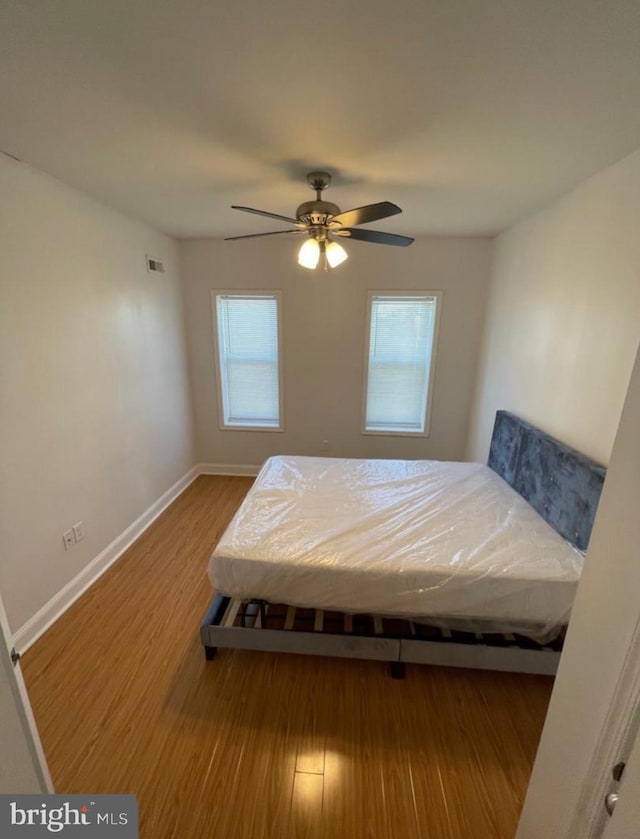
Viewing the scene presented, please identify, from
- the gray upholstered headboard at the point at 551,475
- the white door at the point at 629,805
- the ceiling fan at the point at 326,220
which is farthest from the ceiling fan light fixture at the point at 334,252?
the white door at the point at 629,805

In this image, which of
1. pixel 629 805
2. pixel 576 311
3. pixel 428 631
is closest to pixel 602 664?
pixel 629 805

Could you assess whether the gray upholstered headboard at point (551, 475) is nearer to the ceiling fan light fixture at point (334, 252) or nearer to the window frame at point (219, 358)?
the ceiling fan light fixture at point (334, 252)

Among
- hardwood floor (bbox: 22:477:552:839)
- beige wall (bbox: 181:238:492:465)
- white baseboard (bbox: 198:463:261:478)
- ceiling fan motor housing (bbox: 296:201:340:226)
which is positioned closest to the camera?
hardwood floor (bbox: 22:477:552:839)

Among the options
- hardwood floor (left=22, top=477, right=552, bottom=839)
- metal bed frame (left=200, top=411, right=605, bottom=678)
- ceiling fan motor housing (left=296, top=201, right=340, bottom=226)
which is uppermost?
ceiling fan motor housing (left=296, top=201, right=340, bottom=226)

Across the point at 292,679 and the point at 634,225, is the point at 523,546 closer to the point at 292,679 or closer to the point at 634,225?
the point at 292,679

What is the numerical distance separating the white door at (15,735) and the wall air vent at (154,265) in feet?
9.61

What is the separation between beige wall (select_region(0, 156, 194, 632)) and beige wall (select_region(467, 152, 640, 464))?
3.07 meters

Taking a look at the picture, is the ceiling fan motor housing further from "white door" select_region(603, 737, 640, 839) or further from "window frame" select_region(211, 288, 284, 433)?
"white door" select_region(603, 737, 640, 839)

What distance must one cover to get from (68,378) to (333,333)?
2.36 m

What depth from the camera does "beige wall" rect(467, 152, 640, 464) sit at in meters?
1.71

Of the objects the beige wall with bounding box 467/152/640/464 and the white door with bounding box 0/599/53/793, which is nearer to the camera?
the white door with bounding box 0/599/53/793

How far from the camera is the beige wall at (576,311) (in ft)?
5.61

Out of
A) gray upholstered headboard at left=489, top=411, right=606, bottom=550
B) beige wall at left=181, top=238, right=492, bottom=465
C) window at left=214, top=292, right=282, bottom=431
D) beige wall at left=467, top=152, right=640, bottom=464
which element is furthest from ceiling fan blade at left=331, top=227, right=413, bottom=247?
window at left=214, top=292, right=282, bottom=431

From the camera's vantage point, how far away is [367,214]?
1.76 m
